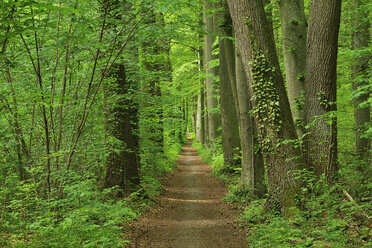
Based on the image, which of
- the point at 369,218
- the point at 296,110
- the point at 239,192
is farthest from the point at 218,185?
the point at 369,218

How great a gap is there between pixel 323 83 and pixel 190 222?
15.2 ft

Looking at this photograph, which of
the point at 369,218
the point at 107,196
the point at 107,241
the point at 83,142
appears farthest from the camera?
the point at 107,196

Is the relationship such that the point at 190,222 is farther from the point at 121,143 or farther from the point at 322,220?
the point at 322,220

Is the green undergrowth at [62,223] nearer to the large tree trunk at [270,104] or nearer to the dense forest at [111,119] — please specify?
the dense forest at [111,119]

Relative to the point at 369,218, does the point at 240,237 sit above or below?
below

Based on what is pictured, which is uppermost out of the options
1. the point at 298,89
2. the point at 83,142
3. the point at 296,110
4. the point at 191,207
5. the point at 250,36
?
the point at 250,36

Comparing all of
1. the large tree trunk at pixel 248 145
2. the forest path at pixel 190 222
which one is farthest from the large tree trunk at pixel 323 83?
the large tree trunk at pixel 248 145

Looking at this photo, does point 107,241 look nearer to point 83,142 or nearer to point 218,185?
point 83,142

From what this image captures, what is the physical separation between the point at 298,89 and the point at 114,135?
5074mm

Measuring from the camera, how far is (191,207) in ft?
31.0

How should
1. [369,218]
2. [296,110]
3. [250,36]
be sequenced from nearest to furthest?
1. [369,218]
2. [250,36]
3. [296,110]

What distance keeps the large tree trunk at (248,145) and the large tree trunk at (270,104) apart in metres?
2.96

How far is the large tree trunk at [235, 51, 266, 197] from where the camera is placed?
29.9ft

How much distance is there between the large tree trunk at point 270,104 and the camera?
5816 millimetres
